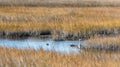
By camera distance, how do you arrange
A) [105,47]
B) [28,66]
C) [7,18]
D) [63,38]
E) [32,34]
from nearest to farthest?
[28,66] → [105,47] → [63,38] → [32,34] → [7,18]

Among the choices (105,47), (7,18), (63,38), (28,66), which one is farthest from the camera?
(7,18)

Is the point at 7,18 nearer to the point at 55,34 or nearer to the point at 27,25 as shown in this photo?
the point at 27,25

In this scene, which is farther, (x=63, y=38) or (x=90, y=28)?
(x=90, y=28)

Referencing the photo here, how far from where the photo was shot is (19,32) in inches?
968

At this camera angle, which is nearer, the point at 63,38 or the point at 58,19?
the point at 63,38

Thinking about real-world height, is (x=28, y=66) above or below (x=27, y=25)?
above

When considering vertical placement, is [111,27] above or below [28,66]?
below

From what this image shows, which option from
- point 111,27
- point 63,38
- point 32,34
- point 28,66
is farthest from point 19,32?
point 28,66

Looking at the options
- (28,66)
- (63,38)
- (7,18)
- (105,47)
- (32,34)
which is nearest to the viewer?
(28,66)

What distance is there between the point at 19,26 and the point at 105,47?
8101mm

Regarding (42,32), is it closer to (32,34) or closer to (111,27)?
(32,34)

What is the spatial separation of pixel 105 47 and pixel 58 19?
42.7 feet

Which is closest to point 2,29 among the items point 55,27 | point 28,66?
point 55,27

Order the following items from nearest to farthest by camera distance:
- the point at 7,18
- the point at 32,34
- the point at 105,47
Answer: the point at 105,47 → the point at 32,34 → the point at 7,18
